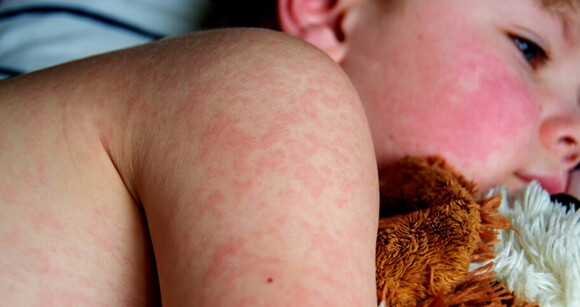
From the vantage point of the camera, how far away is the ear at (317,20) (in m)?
1.04

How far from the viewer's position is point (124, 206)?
62 centimetres

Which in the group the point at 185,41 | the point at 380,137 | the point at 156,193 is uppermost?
the point at 185,41

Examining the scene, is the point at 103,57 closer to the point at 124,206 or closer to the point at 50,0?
the point at 124,206

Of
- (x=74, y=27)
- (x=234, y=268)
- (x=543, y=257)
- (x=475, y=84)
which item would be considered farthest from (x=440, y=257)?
(x=74, y=27)

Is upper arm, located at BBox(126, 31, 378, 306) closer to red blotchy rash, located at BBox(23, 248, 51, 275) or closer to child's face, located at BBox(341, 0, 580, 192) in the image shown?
red blotchy rash, located at BBox(23, 248, 51, 275)

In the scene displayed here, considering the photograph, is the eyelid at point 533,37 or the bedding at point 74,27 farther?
the bedding at point 74,27

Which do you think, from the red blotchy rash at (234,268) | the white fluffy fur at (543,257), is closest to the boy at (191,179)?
the red blotchy rash at (234,268)

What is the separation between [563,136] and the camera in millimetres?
1004

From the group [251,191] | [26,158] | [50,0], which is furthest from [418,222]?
[50,0]

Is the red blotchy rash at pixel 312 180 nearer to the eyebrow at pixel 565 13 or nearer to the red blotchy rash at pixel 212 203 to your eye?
the red blotchy rash at pixel 212 203

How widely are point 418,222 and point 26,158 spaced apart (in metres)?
0.46

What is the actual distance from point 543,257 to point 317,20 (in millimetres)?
597

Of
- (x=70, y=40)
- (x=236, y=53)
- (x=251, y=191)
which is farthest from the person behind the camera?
(x=70, y=40)

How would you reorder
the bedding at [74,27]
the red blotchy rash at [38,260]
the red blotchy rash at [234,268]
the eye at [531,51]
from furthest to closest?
the bedding at [74,27], the eye at [531,51], the red blotchy rash at [38,260], the red blotchy rash at [234,268]
